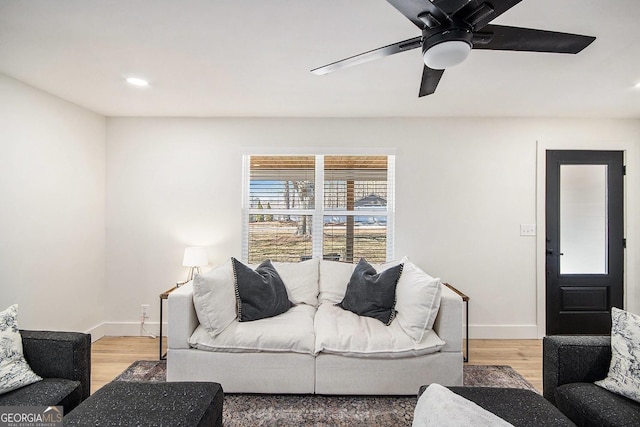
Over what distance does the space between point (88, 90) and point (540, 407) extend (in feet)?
12.4

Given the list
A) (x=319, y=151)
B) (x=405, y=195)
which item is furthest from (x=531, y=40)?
(x=319, y=151)

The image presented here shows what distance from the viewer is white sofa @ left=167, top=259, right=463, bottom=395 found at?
230 centimetres

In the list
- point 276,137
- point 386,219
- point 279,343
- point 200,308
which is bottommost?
point 279,343

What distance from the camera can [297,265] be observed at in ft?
10.4

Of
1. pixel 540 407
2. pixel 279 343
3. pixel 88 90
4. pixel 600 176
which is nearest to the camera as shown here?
pixel 540 407

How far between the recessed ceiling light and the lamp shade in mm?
1581

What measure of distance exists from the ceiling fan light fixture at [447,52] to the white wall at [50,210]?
120 inches

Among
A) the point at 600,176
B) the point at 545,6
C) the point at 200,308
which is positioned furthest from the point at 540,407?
the point at 600,176

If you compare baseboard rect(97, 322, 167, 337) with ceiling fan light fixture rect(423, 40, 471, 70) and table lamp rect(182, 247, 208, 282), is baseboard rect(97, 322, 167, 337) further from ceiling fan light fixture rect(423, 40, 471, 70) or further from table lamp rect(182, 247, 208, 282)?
ceiling fan light fixture rect(423, 40, 471, 70)

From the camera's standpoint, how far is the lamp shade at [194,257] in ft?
10.7

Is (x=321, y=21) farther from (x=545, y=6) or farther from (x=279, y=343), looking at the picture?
(x=279, y=343)

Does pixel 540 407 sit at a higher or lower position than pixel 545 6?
lower

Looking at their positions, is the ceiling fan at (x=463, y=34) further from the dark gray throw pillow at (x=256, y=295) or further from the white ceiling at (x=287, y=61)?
the dark gray throw pillow at (x=256, y=295)

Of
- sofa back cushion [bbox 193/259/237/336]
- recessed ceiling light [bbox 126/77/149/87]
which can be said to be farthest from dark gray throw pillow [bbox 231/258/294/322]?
recessed ceiling light [bbox 126/77/149/87]
